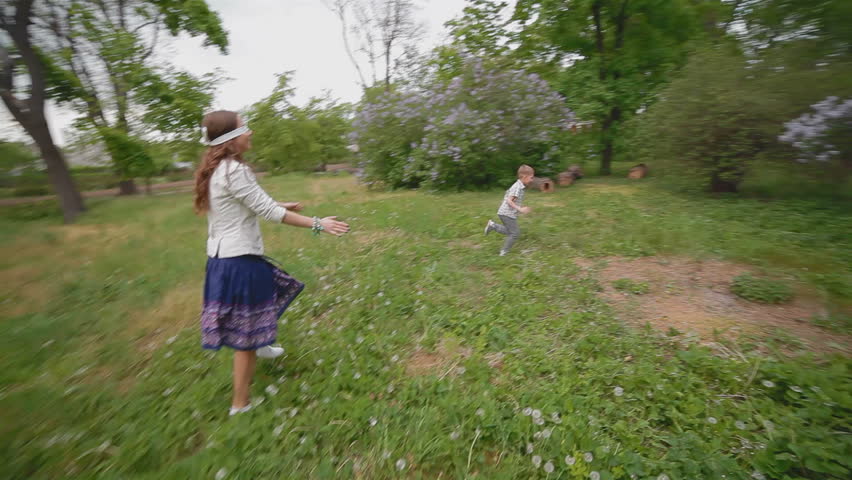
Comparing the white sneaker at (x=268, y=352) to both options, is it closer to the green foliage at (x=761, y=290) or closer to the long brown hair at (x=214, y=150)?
the long brown hair at (x=214, y=150)

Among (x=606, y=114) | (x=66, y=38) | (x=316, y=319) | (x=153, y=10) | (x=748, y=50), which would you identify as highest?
(x=153, y=10)

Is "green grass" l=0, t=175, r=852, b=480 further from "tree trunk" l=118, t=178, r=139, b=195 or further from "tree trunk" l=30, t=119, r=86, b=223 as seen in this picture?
"tree trunk" l=118, t=178, r=139, b=195

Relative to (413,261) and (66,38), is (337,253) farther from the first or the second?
(66,38)

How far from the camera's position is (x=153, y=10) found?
15.1m

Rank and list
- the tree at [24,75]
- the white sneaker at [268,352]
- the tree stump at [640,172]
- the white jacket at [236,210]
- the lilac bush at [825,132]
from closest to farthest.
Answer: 1. the white jacket at [236,210]
2. the white sneaker at [268,352]
3. the lilac bush at [825,132]
4. the tree at [24,75]
5. the tree stump at [640,172]

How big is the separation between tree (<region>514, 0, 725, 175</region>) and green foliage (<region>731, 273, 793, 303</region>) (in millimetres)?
9848

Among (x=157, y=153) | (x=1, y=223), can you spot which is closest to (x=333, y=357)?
(x=1, y=223)

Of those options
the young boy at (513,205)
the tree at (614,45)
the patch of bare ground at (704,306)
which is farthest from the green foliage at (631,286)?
the tree at (614,45)

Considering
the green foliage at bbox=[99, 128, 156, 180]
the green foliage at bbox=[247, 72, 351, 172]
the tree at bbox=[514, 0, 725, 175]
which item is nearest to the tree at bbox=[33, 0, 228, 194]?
the green foliage at bbox=[99, 128, 156, 180]

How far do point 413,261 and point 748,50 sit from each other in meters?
7.79

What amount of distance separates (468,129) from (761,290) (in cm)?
805

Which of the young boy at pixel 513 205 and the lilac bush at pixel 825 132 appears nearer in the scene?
the young boy at pixel 513 205

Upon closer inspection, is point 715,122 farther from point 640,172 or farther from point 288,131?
point 288,131

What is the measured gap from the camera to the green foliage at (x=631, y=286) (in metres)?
4.02
